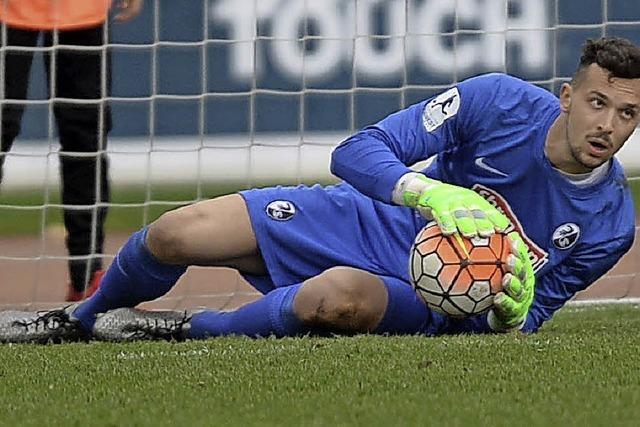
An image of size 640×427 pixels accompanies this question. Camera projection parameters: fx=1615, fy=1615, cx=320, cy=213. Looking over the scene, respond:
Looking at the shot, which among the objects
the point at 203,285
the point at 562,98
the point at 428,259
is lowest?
the point at 203,285

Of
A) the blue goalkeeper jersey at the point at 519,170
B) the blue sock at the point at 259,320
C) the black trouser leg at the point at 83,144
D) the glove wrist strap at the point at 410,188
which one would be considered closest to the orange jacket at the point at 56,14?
the black trouser leg at the point at 83,144

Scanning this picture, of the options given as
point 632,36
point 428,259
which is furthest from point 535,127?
point 632,36

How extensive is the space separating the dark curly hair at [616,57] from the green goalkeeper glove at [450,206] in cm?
48

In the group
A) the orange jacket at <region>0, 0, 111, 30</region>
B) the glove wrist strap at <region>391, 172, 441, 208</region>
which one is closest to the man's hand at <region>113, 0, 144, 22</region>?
the orange jacket at <region>0, 0, 111, 30</region>

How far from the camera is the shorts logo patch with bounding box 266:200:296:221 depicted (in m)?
4.48

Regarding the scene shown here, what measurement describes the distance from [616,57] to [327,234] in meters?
0.96

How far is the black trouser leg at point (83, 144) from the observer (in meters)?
5.86

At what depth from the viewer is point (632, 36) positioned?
6684 mm

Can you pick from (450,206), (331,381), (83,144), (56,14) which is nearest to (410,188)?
(450,206)

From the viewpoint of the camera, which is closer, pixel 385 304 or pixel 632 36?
pixel 385 304

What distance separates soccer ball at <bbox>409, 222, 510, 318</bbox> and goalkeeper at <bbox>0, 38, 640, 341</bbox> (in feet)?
0.12

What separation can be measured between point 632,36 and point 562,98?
257 centimetres

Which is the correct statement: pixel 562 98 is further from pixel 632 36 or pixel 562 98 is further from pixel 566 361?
pixel 632 36

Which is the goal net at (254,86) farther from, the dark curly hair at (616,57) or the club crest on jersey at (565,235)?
the dark curly hair at (616,57)
